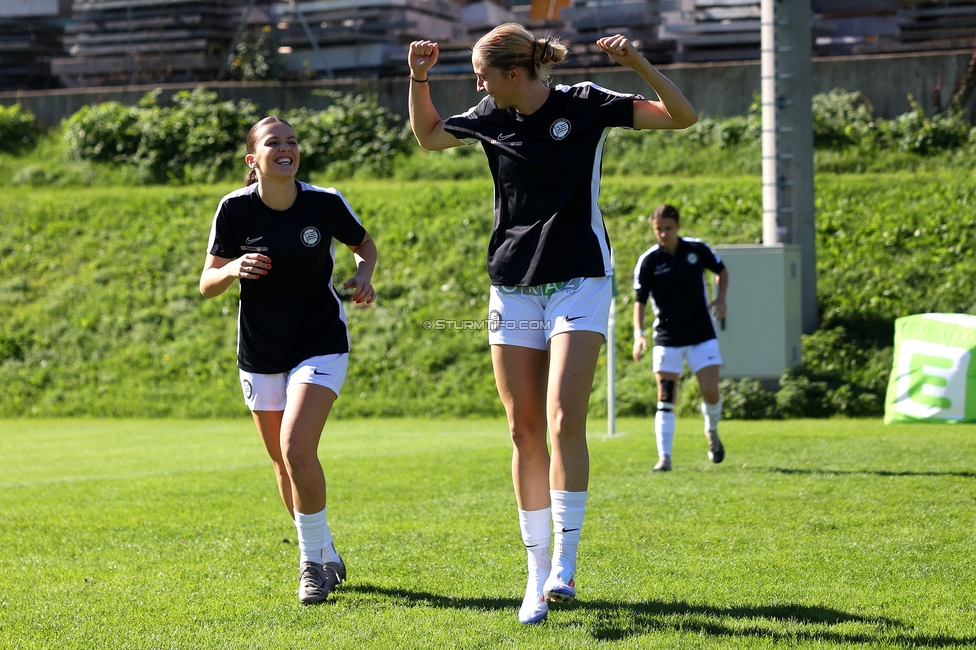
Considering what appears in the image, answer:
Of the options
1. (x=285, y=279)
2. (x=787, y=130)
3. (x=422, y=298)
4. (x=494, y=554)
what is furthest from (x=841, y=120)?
(x=285, y=279)

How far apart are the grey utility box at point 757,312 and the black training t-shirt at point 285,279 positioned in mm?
9867

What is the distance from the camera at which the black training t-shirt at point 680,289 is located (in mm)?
9344

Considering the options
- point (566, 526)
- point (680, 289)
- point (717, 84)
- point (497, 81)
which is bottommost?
point (566, 526)

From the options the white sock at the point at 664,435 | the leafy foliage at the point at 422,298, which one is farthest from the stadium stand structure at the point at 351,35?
the white sock at the point at 664,435

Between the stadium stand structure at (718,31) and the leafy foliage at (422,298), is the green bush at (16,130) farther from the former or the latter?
the stadium stand structure at (718,31)

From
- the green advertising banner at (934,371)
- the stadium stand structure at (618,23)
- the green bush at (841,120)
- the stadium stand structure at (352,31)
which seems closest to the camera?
the green advertising banner at (934,371)

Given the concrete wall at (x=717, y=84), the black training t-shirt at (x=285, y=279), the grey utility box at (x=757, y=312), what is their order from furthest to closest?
the concrete wall at (x=717, y=84) → the grey utility box at (x=757, y=312) → the black training t-shirt at (x=285, y=279)

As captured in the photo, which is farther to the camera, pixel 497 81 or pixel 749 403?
pixel 749 403

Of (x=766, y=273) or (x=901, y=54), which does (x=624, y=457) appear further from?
(x=901, y=54)

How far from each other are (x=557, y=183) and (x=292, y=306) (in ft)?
4.70

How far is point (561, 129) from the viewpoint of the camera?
4434mm

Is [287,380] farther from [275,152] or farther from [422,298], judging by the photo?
[422,298]

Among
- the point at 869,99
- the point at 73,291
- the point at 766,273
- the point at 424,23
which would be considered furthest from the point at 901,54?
the point at 73,291

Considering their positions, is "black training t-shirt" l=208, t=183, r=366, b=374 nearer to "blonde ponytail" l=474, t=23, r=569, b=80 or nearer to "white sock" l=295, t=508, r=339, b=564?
"white sock" l=295, t=508, r=339, b=564
